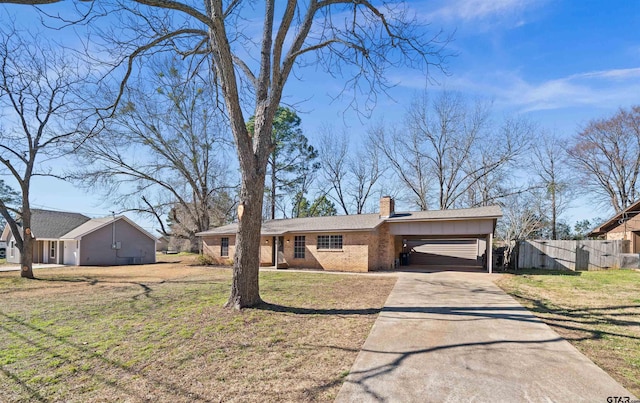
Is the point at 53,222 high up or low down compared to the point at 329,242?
up

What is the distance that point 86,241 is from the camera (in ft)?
77.2

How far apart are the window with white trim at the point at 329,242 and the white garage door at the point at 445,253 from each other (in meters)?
7.00

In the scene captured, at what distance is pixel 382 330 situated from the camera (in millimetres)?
5430

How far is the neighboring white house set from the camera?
23.7 metres

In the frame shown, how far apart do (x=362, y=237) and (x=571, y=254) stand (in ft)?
34.1

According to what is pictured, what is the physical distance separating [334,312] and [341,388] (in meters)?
3.52

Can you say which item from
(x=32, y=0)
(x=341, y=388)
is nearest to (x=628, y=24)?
(x=341, y=388)

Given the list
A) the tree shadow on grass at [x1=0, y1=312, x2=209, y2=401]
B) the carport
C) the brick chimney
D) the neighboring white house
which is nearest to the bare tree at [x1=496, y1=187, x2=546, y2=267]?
the carport

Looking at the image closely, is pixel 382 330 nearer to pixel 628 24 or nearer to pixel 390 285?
pixel 390 285

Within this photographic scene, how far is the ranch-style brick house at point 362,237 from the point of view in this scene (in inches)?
609

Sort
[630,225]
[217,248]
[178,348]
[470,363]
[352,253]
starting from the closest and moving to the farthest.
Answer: [470,363] → [178,348] → [352,253] → [630,225] → [217,248]

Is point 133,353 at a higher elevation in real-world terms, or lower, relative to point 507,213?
lower

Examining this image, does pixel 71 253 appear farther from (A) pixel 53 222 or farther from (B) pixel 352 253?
(B) pixel 352 253

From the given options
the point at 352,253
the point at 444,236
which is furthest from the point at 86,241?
the point at 444,236
